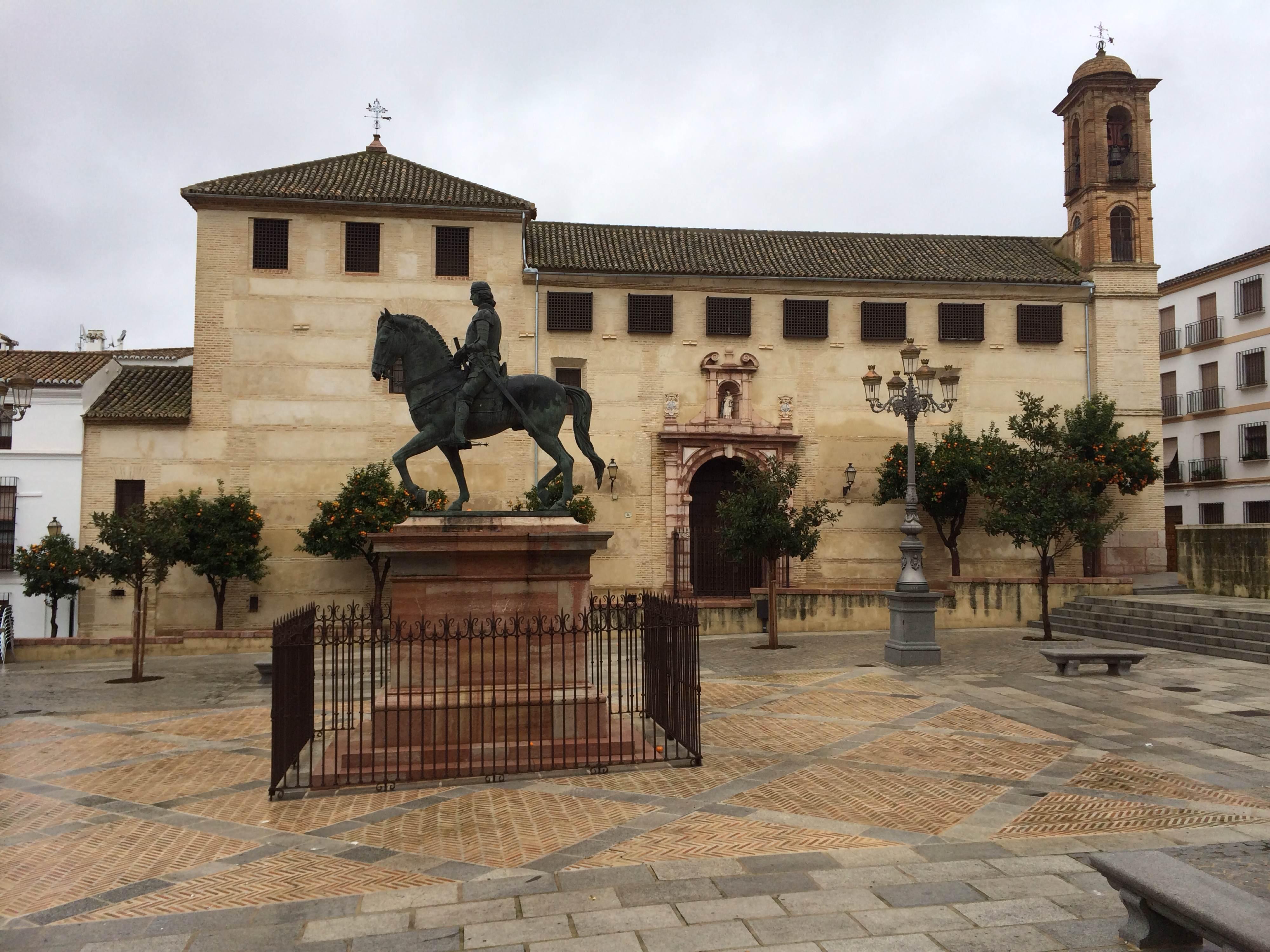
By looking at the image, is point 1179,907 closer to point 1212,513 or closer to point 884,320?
point 884,320

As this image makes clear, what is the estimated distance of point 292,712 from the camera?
26.9 ft

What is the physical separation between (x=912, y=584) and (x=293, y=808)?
11632 millimetres

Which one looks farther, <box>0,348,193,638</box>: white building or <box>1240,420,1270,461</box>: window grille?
<box>1240,420,1270,461</box>: window grille

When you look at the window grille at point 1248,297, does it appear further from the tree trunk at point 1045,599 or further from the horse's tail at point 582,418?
the horse's tail at point 582,418

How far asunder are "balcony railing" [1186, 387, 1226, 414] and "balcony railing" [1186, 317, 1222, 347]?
6.72 ft

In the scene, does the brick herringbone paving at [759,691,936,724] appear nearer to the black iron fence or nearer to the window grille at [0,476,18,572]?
the black iron fence

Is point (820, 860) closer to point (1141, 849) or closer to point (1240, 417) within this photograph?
point (1141, 849)

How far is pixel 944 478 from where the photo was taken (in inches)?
991

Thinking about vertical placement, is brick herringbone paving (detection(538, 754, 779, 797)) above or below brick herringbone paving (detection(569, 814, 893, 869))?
below

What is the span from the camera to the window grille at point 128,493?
24.5 metres

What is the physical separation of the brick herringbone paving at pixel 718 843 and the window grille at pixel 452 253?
22.2 meters

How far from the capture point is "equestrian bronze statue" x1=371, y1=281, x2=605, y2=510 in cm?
934

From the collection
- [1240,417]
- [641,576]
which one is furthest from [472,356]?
[1240,417]


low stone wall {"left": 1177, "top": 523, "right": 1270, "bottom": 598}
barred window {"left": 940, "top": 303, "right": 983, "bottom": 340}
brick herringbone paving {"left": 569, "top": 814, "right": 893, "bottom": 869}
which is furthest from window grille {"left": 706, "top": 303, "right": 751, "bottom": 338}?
brick herringbone paving {"left": 569, "top": 814, "right": 893, "bottom": 869}
